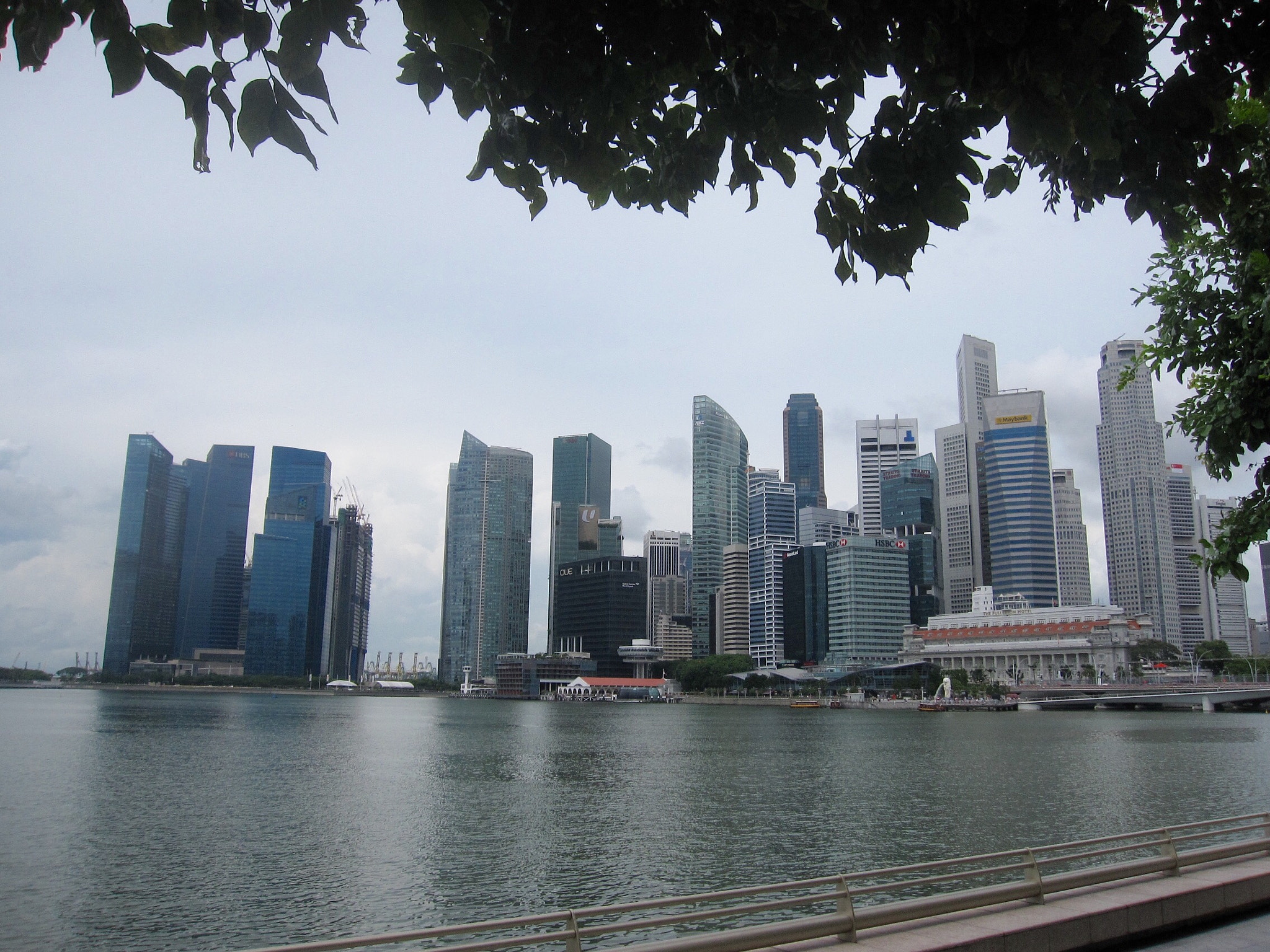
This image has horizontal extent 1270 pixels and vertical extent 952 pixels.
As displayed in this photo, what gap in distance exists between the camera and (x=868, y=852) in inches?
1088

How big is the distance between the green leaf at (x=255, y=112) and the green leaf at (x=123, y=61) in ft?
1.46

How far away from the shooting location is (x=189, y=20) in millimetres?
3557

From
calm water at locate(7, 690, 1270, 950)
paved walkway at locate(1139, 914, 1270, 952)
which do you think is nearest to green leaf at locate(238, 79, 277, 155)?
paved walkway at locate(1139, 914, 1270, 952)

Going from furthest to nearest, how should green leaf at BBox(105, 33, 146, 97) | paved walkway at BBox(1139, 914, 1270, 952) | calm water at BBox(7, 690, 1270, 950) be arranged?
calm water at BBox(7, 690, 1270, 950), paved walkway at BBox(1139, 914, 1270, 952), green leaf at BBox(105, 33, 146, 97)

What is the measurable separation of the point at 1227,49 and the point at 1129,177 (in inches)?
26.8

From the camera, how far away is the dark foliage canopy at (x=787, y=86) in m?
3.57

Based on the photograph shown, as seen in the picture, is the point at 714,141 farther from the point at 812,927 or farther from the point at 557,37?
the point at 812,927

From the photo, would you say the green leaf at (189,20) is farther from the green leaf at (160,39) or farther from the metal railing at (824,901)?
the metal railing at (824,901)

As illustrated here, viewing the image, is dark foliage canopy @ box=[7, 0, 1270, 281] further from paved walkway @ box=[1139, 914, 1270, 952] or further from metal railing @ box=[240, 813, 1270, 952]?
paved walkway @ box=[1139, 914, 1270, 952]

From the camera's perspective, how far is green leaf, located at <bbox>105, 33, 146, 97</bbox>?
11.5 feet

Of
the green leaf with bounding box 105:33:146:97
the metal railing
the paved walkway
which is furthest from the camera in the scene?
the paved walkway

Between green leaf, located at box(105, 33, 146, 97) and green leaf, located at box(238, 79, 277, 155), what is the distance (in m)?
0.44

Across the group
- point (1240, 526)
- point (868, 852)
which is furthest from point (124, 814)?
point (1240, 526)

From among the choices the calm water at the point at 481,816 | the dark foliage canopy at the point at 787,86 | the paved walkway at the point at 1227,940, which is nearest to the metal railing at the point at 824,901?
the paved walkway at the point at 1227,940
